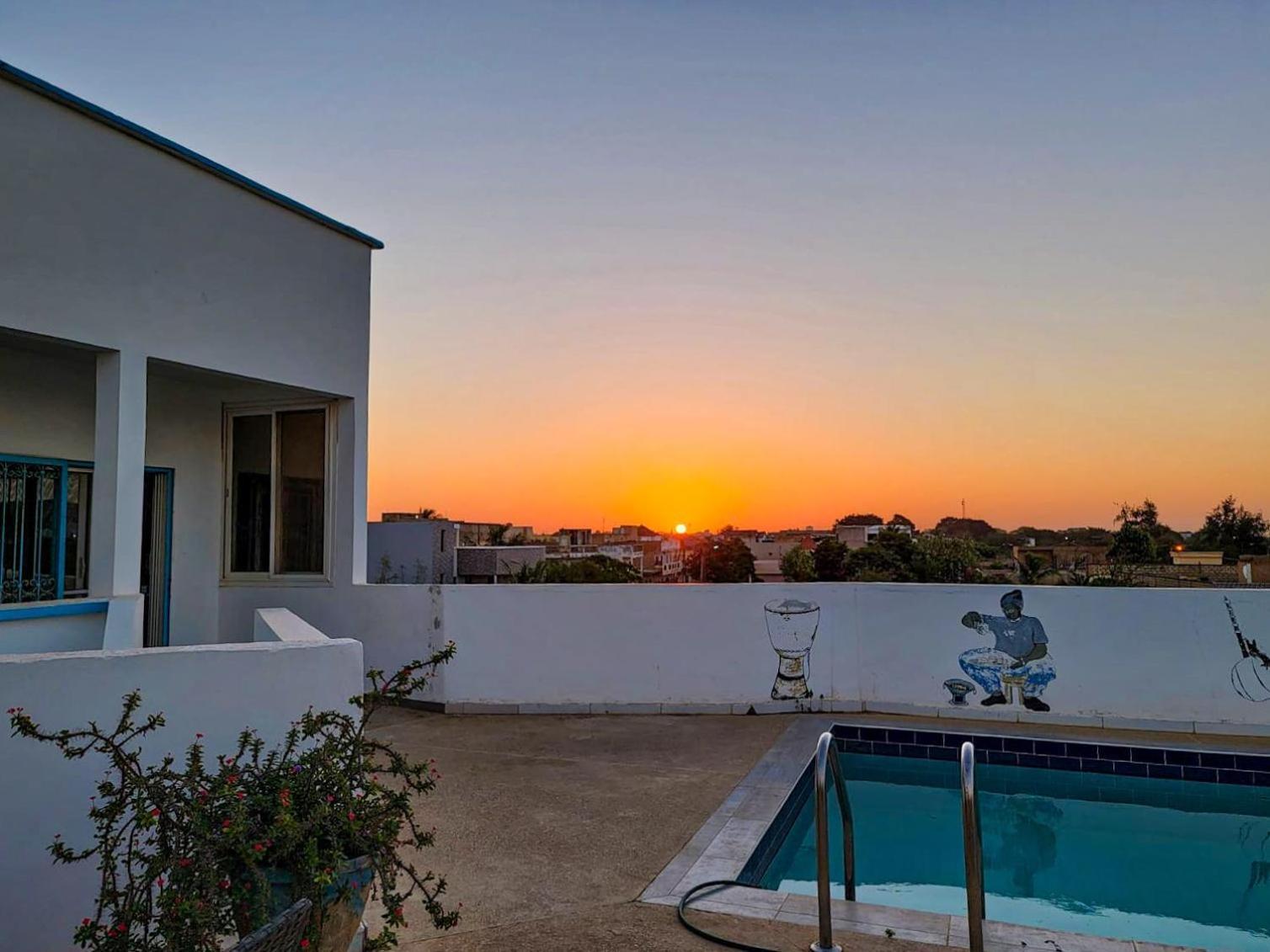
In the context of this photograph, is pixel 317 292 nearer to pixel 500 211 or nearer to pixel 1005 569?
pixel 500 211

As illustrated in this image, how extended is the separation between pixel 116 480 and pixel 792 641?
6180 millimetres

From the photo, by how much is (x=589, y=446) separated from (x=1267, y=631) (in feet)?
45.3

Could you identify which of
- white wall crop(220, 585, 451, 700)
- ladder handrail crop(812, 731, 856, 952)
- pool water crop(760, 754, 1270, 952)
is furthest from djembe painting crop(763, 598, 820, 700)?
ladder handrail crop(812, 731, 856, 952)

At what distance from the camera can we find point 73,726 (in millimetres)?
3340

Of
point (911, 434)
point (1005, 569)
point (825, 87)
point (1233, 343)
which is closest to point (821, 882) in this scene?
point (825, 87)

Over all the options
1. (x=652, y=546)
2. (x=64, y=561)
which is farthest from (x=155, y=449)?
(x=652, y=546)

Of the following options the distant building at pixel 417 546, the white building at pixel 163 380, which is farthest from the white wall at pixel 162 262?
the distant building at pixel 417 546

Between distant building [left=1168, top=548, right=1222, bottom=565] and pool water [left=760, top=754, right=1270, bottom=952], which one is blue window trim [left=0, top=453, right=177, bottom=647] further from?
distant building [left=1168, top=548, right=1222, bottom=565]

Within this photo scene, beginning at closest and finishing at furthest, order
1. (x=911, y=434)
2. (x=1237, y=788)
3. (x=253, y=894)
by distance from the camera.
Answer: (x=253, y=894), (x=1237, y=788), (x=911, y=434)

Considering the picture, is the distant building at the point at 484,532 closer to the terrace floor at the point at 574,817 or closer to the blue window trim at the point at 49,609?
the terrace floor at the point at 574,817

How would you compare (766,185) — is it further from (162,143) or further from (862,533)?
(862,533)

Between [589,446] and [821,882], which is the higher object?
[589,446]

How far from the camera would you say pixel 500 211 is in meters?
11.3

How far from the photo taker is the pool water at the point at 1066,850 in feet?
16.8
